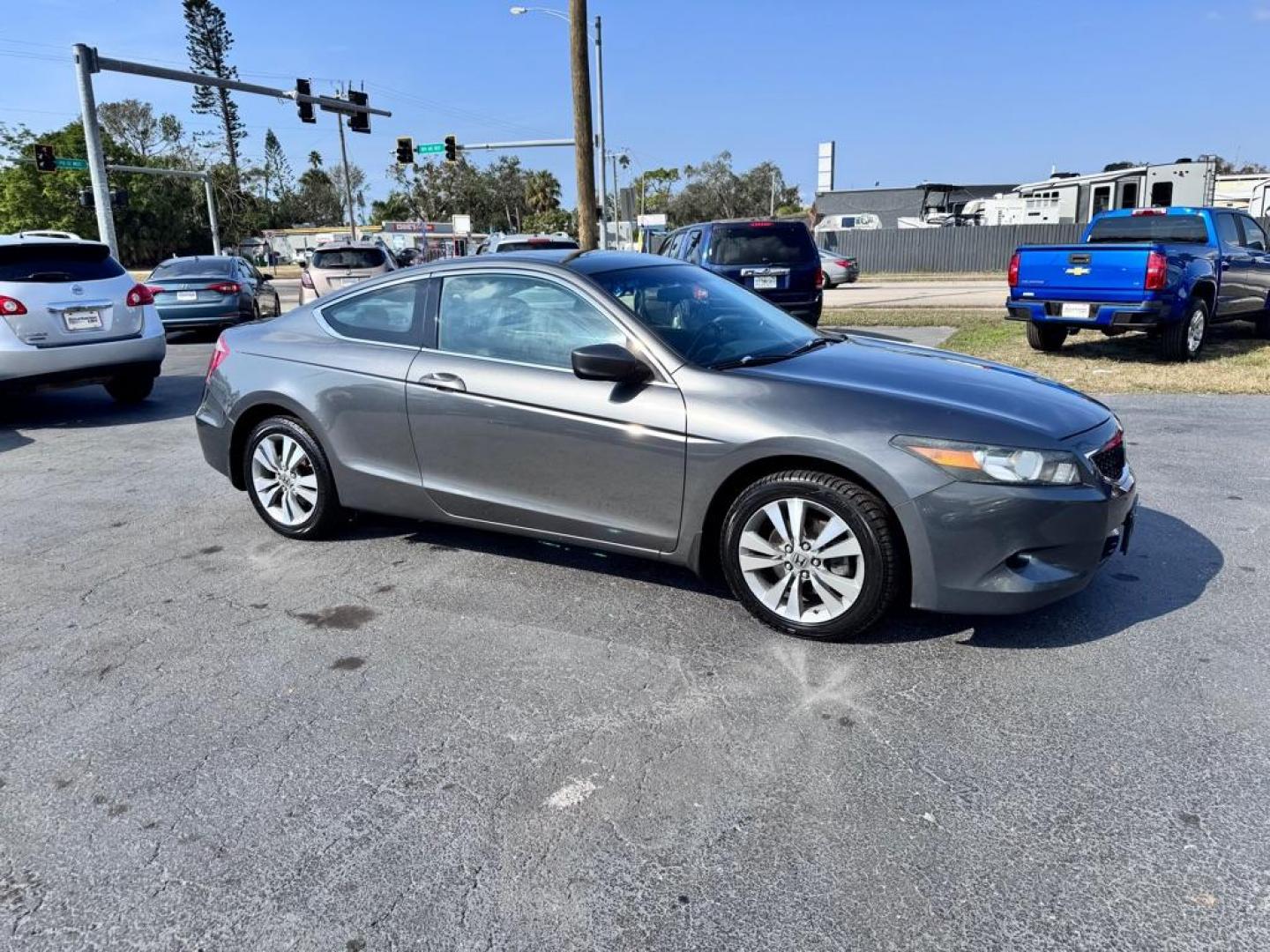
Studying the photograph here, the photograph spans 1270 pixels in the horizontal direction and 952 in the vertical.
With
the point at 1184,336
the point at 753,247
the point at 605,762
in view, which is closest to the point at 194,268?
the point at 753,247

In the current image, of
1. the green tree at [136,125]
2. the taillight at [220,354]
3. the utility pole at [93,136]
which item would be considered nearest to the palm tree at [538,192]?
the green tree at [136,125]

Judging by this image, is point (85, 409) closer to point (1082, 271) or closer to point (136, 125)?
point (1082, 271)

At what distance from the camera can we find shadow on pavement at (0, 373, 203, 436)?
8.96 m

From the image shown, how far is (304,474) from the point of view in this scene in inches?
199

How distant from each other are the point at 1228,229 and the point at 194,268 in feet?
52.1

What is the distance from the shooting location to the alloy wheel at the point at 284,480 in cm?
504

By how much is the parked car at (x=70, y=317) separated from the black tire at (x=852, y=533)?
7.23 metres

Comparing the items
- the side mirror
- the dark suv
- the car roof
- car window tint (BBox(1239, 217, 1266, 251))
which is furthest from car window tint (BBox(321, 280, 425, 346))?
car window tint (BBox(1239, 217, 1266, 251))

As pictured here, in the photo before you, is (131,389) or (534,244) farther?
(534,244)

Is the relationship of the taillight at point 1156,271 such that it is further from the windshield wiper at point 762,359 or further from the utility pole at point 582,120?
the utility pole at point 582,120

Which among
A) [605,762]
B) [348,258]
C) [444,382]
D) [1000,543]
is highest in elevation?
[348,258]

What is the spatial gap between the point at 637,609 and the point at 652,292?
1493 mm

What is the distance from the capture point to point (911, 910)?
7.63 ft

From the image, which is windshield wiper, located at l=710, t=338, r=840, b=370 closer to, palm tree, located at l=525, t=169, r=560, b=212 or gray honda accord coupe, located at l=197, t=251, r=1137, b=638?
gray honda accord coupe, located at l=197, t=251, r=1137, b=638
